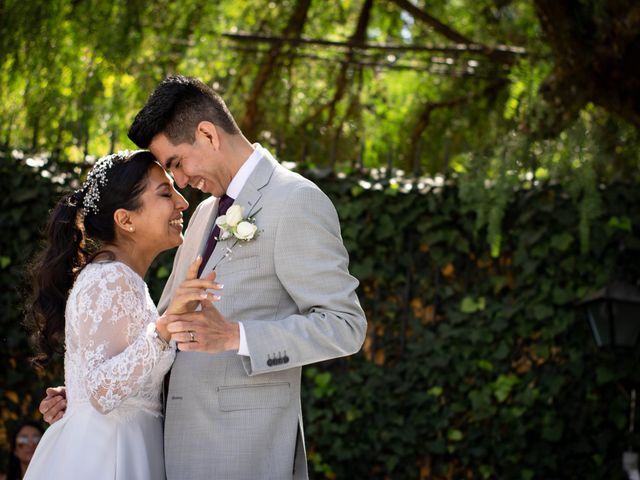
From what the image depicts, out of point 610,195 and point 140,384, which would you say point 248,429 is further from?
point 610,195

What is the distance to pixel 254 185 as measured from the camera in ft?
10.0

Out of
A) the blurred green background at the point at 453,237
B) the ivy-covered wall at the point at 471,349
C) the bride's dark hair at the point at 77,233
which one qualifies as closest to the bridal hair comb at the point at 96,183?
the bride's dark hair at the point at 77,233

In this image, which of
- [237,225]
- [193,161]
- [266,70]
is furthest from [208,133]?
[266,70]

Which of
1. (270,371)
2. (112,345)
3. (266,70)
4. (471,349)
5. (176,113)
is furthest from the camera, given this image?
(266,70)

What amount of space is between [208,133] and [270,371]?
31.1 inches

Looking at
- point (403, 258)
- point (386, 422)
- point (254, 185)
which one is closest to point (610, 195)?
point (403, 258)

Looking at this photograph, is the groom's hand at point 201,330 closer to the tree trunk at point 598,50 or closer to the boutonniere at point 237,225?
the boutonniere at point 237,225

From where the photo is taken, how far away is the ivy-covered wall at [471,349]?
534cm

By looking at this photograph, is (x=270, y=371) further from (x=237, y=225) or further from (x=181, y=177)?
(x=181, y=177)

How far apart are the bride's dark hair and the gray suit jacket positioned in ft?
1.32

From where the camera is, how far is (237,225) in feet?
9.52

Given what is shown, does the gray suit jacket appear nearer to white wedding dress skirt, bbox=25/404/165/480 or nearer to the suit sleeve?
the suit sleeve

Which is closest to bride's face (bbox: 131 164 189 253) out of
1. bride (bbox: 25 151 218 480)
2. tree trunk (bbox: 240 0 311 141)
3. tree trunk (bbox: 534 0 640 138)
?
bride (bbox: 25 151 218 480)

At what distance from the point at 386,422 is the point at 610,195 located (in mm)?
1784
